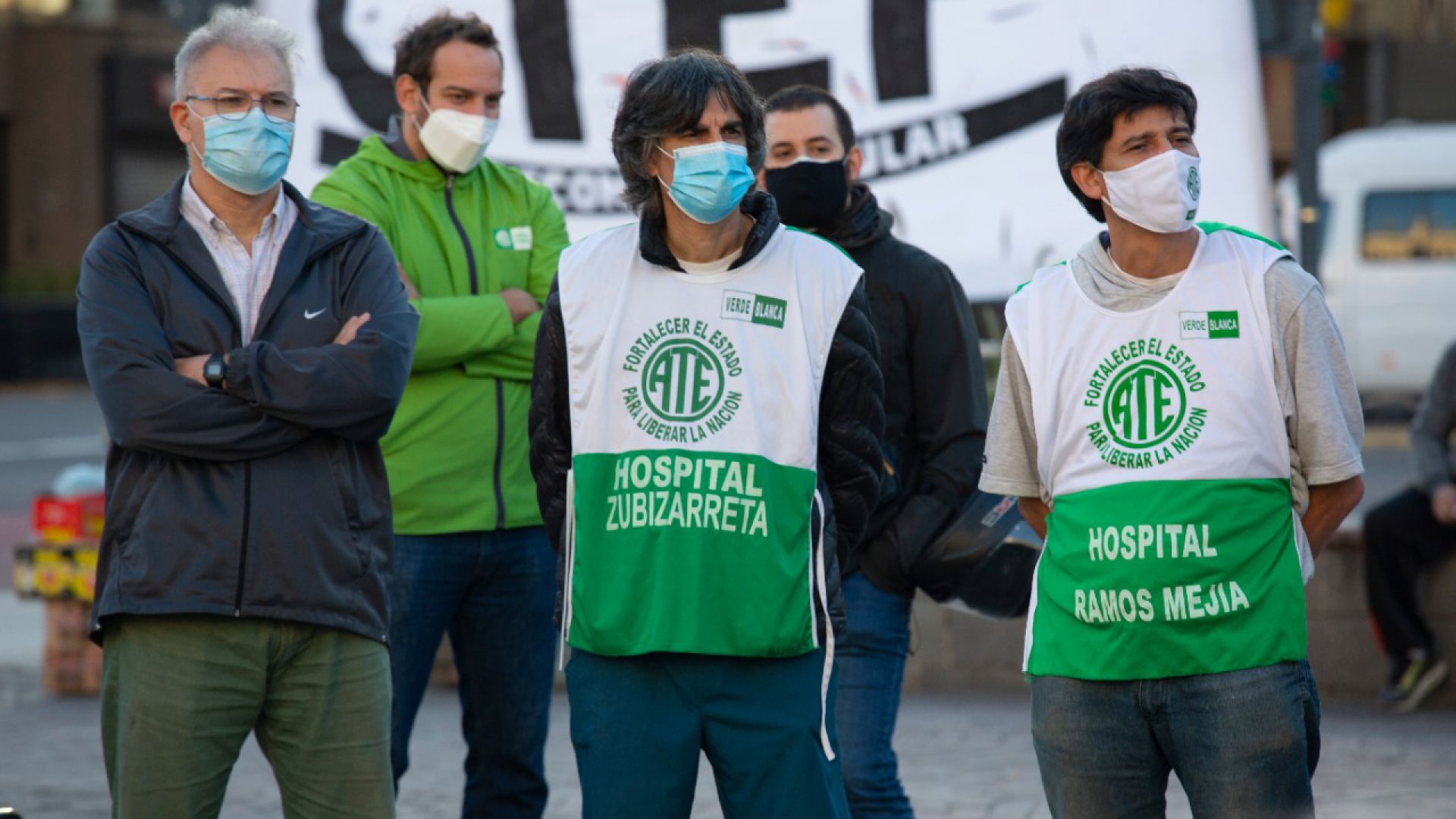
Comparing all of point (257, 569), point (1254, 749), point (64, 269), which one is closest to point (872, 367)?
point (1254, 749)

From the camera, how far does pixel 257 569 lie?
11.9ft

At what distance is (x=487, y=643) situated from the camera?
469cm

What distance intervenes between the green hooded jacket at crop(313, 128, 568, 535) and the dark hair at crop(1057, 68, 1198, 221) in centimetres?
153

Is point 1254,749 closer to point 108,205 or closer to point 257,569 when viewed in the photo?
point 257,569

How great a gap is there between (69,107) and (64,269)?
2.86 m

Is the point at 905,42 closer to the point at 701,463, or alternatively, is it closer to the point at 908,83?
the point at 908,83

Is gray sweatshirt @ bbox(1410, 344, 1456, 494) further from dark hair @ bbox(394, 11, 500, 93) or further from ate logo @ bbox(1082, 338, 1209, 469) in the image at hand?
ate logo @ bbox(1082, 338, 1209, 469)

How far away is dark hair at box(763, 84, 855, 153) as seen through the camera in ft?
14.9

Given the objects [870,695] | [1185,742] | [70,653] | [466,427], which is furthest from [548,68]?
[1185,742]

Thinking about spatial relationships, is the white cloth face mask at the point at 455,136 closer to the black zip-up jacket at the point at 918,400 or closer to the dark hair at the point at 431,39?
the dark hair at the point at 431,39

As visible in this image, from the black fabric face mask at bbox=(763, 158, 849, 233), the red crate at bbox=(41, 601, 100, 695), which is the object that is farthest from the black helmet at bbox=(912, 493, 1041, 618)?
the red crate at bbox=(41, 601, 100, 695)

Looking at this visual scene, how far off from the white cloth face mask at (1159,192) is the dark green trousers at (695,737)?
1.03 meters

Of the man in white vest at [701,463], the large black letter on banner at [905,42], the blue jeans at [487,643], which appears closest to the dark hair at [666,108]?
the man in white vest at [701,463]

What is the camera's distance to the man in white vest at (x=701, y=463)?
3334 mm
